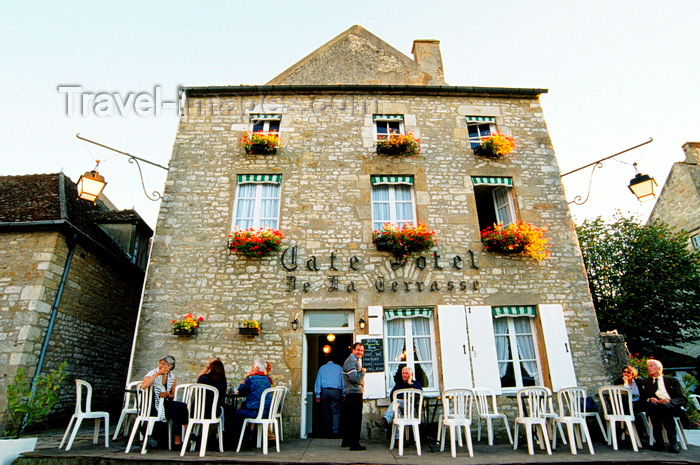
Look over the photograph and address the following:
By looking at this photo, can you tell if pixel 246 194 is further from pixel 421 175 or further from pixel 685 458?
pixel 685 458

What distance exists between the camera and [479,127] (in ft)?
29.7

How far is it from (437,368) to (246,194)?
5.04m

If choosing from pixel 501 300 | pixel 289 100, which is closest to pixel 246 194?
pixel 289 100

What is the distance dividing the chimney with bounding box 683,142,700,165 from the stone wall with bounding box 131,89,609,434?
10.7 m

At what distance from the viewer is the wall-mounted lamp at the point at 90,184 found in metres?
6.57

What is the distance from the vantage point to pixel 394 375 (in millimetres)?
6773

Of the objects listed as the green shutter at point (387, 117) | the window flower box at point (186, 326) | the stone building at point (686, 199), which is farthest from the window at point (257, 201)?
the stone building at point (686, 199)

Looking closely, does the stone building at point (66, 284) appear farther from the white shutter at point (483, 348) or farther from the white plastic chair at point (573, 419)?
the white plastic chair at point (573, 419)

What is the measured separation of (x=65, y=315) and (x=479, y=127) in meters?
9.61

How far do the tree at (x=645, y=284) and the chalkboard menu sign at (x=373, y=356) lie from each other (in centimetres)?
803

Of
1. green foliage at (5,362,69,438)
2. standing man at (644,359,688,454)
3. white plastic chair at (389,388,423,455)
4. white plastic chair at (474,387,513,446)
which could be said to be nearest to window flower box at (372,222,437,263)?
white plastic chair at (474,387,513,446)

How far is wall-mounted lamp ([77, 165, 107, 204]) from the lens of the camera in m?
6.57

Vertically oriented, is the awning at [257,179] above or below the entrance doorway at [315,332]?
above

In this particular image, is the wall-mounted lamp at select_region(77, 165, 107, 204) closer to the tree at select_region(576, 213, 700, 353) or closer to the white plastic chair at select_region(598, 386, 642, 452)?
the white plastic chair at select_region(598, 386, 642, 452)
